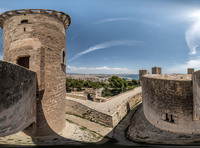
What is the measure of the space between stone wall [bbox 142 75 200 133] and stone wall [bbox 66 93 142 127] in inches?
169

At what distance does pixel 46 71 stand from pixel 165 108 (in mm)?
6996

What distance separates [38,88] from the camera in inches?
203

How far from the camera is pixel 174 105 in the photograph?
5.77m

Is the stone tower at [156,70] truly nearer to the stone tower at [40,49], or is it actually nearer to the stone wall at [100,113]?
the stone wall at [100,113]

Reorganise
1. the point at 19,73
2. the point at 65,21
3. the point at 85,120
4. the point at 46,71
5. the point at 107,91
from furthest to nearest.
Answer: the point at 107,91 < the point at 85,120 < the point at 65,21 < the point at 46,71 < the point at 19,73

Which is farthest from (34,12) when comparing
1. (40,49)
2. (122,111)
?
(122,111)

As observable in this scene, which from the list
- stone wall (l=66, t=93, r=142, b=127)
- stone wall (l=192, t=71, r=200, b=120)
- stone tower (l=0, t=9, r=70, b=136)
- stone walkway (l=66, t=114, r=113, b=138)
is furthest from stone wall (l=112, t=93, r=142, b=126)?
stone wall (l=192, t=71, r=200, b=120)

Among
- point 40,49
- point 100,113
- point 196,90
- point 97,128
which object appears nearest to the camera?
point 196,90

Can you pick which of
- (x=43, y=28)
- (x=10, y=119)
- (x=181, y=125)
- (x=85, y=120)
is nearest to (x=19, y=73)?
(x=10, y=119)

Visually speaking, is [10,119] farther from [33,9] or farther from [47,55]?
[33,9]

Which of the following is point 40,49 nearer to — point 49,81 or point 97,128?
point 49,81

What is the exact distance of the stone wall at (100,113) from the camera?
10.1m

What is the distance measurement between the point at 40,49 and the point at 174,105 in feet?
25.4

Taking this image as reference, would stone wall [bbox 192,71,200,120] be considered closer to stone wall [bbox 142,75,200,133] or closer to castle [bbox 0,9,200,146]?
castle [bbox 0,9,200,146]
